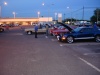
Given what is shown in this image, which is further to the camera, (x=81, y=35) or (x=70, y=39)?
(x=81, y=35)

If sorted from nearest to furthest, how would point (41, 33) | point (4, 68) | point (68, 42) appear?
1. point (4, 68)
2. point (68, 42)
3. point (41, 33)

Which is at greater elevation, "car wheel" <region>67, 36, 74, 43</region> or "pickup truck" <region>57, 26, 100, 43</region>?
"pickup truck" <region>57, 26, 100, 43</region>

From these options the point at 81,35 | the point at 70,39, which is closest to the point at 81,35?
the point at 81,35

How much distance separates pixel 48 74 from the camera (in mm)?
8492

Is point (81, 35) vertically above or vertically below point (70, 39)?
above

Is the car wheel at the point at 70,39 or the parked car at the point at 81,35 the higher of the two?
the parked car at the point at 81,35

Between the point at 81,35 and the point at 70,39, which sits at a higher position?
the point at 81,35

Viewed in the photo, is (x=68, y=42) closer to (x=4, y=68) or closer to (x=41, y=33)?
(x=4, y=68)

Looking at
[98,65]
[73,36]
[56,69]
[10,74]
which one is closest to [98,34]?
[73,36]

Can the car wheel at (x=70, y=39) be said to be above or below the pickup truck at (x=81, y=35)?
below

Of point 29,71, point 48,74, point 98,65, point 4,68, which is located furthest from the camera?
point 98,65

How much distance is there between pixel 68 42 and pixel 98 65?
11.4m

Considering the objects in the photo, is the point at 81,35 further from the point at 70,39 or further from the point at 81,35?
the point at 70,39

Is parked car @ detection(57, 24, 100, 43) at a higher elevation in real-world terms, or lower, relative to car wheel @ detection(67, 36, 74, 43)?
higher
